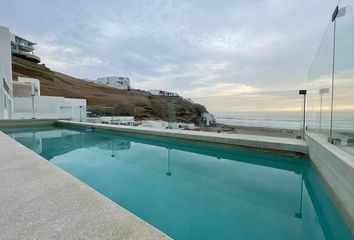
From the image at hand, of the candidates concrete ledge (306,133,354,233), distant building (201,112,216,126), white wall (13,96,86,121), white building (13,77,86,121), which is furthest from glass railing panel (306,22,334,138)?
white wall (13,96,86,121)

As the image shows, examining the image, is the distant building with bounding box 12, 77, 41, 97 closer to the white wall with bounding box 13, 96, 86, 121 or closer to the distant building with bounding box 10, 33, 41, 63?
the white wall with bounding box 13, 96, 86, 121

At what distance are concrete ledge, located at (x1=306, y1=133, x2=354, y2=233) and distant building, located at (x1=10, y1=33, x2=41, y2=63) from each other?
151 ft

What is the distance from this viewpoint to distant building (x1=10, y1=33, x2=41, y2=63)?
3647 centimetres

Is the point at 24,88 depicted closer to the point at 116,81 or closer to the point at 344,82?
the point at 344,82

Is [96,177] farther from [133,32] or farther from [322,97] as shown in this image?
[133,32]

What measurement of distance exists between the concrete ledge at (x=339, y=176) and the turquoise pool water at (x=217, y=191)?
0.13 m

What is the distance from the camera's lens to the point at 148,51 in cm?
1338

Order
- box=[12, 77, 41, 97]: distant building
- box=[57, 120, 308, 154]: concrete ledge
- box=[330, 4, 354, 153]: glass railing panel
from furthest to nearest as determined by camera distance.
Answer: box=[12, 77, 41, 97]: distant building < box=[57, 120, 308, 154]: concrete ledge < box=[330, 4, 354, 153]: glass railing panel

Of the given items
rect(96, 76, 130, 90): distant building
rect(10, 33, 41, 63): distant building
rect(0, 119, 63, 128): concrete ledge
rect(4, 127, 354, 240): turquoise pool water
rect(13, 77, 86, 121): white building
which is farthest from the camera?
rect(96, 76, 130, 90): distant building

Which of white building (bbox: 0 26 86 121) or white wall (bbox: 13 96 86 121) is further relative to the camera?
white wall (bbox: 13 96 86 121)

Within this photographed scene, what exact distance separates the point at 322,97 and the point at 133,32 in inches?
359

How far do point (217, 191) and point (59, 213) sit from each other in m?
1.96

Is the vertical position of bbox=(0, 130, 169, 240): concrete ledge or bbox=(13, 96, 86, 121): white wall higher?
bbox=(13, 96, 86, 121): white wall

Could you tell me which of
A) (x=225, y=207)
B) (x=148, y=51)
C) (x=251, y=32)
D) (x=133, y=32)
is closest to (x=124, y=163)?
(x=225, y=207)
